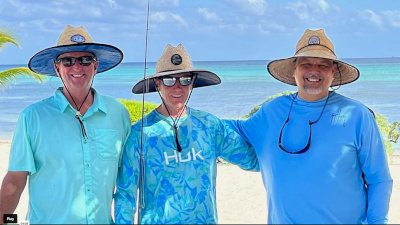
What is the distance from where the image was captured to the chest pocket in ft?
11.4

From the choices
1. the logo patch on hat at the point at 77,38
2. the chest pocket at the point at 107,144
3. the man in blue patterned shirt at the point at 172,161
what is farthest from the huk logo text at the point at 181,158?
the logo patch on hat at the point at 77,38

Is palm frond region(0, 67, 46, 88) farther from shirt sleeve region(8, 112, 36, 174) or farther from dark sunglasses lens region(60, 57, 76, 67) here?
shirt sleeve region(8, 112, 36, 174)

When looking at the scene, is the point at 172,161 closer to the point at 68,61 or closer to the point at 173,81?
the point at 173,81

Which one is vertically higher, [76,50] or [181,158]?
[76,50]

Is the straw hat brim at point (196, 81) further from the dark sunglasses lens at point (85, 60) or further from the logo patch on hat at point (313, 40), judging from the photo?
the logo patch on hat at point (313, 40)

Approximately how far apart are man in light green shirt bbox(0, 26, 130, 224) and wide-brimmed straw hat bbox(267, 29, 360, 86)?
4.26 ft

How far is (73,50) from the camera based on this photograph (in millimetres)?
3646

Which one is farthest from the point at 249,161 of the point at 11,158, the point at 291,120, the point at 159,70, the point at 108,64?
the point at 11,158

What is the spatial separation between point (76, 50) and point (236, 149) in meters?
1.28

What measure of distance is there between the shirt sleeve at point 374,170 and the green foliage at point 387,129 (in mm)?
7984

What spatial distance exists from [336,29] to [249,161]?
2781 inches

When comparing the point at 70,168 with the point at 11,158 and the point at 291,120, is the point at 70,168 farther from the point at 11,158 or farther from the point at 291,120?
the point at 291,120

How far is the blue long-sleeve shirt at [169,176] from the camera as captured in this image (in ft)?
11.3
